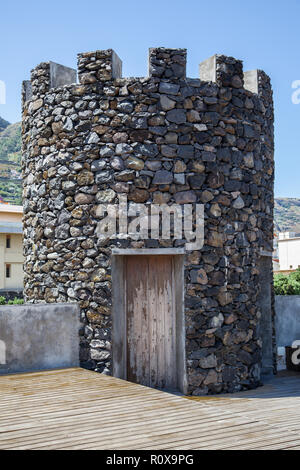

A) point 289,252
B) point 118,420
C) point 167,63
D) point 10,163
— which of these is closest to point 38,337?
point 118,420

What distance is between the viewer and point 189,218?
7027 mm

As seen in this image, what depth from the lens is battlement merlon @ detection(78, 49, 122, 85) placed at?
710 centimetres

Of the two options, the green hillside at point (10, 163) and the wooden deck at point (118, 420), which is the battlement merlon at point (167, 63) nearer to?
the wooden deck at point (118, 420)

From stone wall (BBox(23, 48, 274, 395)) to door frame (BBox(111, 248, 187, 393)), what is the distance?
90 mm

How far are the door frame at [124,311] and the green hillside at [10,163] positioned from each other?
8442 centimetres

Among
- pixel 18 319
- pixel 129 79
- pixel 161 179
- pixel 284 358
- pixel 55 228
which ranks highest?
pixel 129 79

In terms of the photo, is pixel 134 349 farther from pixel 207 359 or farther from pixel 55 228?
pixel 55 228

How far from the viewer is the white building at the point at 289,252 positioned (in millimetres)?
52531

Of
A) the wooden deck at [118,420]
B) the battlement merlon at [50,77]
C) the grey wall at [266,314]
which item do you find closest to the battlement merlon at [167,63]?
the battlement merlon at [50,77]

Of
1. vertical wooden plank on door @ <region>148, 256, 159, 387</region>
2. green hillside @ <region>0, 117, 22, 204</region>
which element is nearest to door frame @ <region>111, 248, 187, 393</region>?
vertical wooden plank on door @ <region>148, 256, 159, 387</region>

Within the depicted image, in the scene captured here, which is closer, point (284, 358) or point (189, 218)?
point (189, 218)

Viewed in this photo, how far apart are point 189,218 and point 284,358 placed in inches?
133
